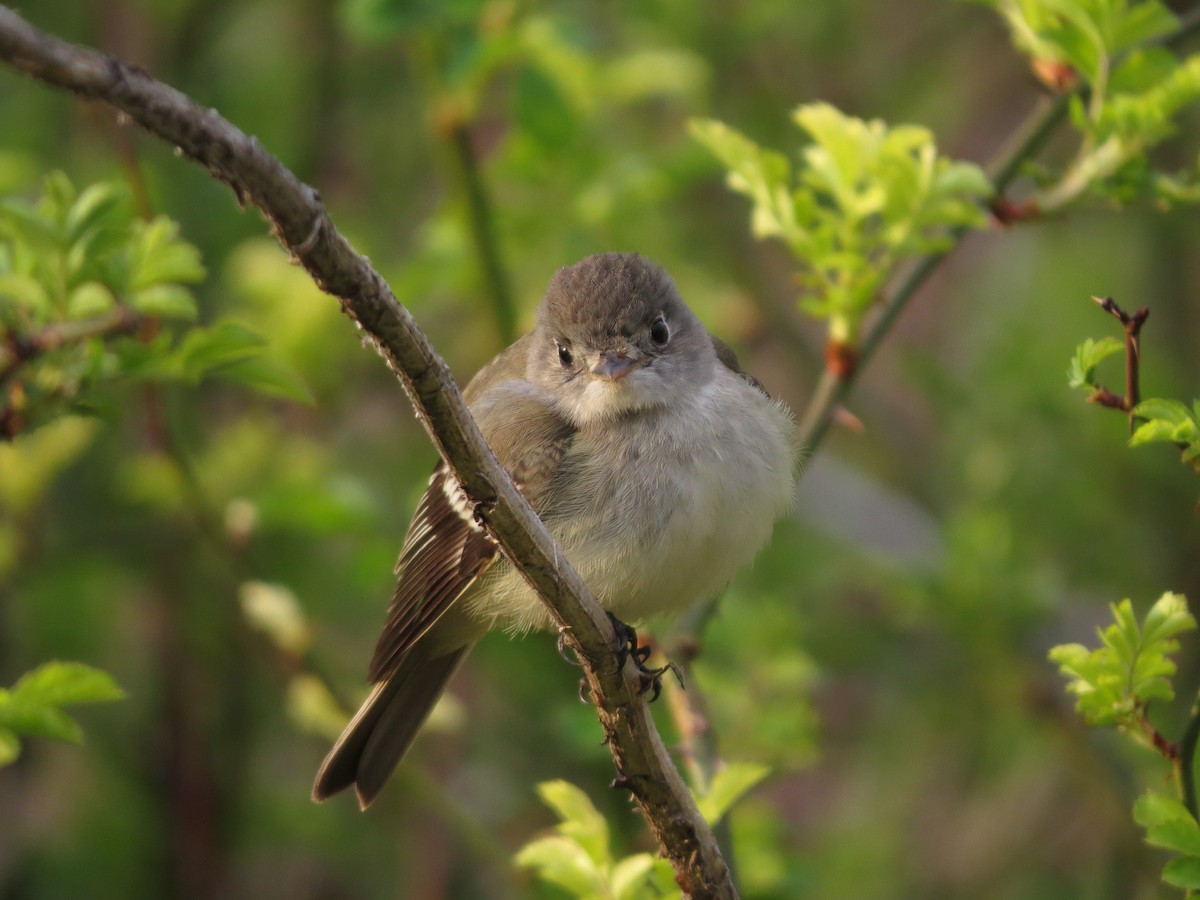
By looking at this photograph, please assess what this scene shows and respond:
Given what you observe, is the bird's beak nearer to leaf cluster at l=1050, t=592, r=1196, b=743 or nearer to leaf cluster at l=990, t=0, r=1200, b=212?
leaf cluster at l=990, t=0, r=1200, b=212

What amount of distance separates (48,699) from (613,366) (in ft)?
5.50

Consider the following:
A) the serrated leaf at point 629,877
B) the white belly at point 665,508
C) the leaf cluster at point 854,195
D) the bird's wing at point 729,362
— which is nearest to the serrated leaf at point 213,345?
the white belly at point 665,508

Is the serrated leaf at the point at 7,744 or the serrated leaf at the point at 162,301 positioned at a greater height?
the serrated leaf at the point at 162,301

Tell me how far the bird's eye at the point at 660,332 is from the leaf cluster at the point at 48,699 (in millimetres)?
1836

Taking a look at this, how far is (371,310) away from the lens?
201cm

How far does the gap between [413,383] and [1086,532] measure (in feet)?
14.9

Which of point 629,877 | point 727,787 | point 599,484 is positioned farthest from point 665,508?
point 629,877

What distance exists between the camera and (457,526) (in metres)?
3.75

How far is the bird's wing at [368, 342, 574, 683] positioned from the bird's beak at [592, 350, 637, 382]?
0.55 ft

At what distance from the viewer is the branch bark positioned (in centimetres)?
162

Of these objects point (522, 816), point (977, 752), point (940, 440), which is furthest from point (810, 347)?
point (522, 816)

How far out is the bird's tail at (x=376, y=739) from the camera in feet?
12.9

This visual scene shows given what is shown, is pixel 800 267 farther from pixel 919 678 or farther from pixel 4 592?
pixel 4 592

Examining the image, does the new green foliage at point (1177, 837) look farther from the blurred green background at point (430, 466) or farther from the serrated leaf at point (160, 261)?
the serrated leaf at point (160, 261)
